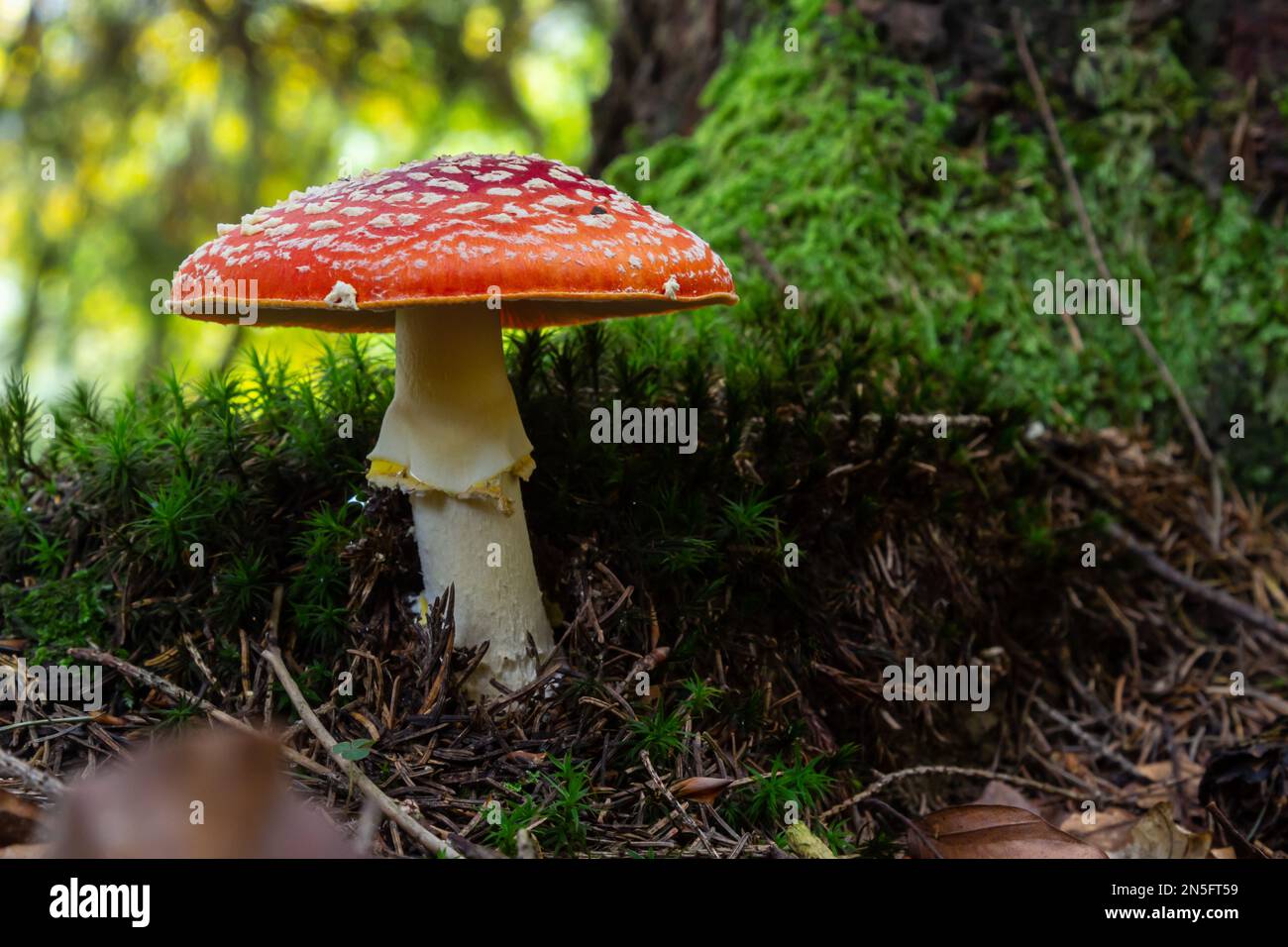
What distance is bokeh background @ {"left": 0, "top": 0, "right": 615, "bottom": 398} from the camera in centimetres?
743

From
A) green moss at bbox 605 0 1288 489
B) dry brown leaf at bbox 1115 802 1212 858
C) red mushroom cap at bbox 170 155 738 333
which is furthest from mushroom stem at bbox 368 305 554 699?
dry brown leaf at bbox 1115 802 1212 858

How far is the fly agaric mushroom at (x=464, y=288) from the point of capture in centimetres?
202

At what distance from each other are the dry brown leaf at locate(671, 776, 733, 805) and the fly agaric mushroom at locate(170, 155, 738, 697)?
0.57 metres

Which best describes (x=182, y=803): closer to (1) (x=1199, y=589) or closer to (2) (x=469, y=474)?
(2) (x=469, y=474)

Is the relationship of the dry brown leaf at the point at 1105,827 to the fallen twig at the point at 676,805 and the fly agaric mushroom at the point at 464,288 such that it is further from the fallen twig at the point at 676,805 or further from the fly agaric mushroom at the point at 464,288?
the fly agaric mushroom at the point at 464,288

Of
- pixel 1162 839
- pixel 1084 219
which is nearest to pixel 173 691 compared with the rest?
pixel 1162 839

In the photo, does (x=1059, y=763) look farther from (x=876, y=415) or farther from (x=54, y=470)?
(x=54, y=470)

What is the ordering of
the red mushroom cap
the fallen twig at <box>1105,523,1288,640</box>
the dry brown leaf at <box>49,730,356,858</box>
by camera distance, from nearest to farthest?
1. the dry brown leaf at <box>49,730,356,858</box>
2. the red mushroom cap
3. the fallen twig at <box>1105,523,1288,640</box>

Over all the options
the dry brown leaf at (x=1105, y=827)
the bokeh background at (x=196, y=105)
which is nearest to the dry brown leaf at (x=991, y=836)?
the dry brown leaf at (x=1105, y=827)

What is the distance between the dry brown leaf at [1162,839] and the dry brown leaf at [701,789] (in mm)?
1147

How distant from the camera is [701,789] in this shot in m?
2.27

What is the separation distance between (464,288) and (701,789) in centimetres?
131

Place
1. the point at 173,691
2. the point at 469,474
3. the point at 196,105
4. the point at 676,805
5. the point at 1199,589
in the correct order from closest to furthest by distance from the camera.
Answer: the point at 676,805 → the point at 173,691 → the point at 469,474 → the point at 1199,589 → the point at 196,105

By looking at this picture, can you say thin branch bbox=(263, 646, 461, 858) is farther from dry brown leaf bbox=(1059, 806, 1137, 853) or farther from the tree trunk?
the tree trunk
